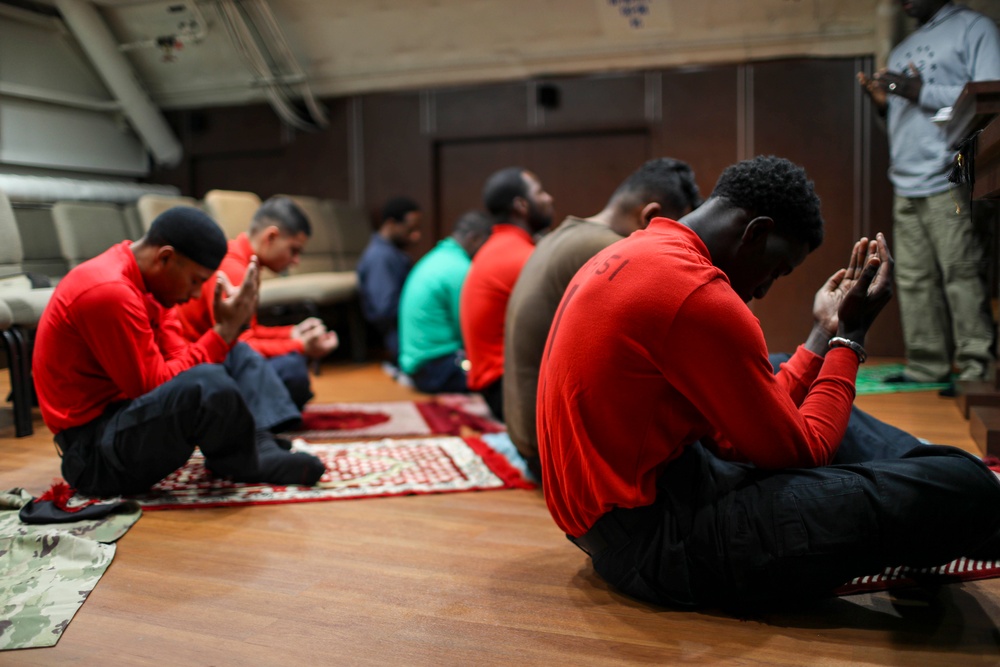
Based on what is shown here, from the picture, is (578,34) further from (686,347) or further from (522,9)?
(686,347)

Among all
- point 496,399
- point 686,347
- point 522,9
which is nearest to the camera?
point 686,347

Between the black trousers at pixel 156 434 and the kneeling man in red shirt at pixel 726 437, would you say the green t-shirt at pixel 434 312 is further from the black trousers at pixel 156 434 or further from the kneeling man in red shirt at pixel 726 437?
the kneeling man in red shirt at pixel 726 437

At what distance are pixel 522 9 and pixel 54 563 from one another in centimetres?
418

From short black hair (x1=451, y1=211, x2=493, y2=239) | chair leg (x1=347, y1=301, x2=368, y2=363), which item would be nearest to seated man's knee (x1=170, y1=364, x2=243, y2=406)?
short black hair (x1=451, y1=211, x2=493, y2=239)

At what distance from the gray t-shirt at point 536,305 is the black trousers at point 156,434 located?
2.37 feet

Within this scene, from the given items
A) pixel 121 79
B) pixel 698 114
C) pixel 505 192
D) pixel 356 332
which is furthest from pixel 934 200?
pixel 121 79

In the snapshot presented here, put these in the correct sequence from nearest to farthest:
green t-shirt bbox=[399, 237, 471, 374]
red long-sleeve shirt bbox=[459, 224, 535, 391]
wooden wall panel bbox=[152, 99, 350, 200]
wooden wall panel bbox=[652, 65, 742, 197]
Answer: red long-sleeve shirt bbox=[459, 224, 535, 391], green t-shirt bbox=[399, 237, 471, 374], wooden wall panel bbox=[652, 65, 742, 197], wooden wall panel bbox=[152, 99, 350, 200]

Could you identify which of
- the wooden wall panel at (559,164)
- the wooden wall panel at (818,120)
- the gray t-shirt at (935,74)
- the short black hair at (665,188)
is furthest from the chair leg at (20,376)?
the gray t-shirt at (935,74)

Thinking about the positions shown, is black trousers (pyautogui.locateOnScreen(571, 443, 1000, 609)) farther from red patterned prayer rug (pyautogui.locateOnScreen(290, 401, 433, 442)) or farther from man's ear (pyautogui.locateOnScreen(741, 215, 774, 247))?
red patterned prayer rug (pyautogui.locateOnScreen(290, 401, 433, 442))

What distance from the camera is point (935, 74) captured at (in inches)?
131

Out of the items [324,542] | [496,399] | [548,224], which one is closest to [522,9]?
[548,224]

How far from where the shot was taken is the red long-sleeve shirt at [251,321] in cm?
282

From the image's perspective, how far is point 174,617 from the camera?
157 centimetres

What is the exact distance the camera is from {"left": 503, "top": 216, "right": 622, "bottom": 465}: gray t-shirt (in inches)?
87.0
